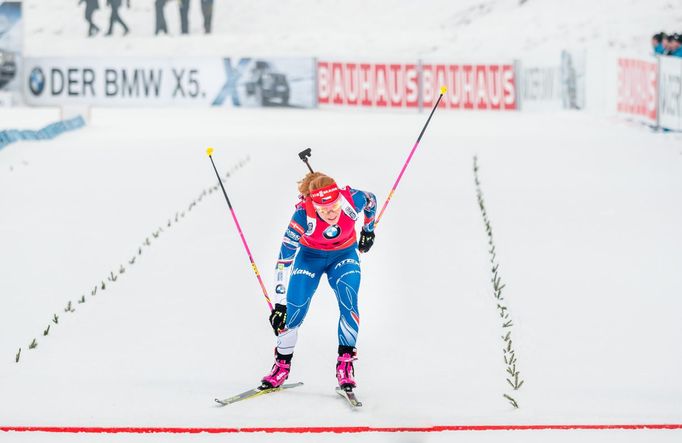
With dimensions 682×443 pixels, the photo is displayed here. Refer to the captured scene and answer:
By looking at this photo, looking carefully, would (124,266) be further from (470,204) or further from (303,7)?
(303,7)

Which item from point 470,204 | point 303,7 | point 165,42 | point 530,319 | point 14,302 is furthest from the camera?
point 303,7

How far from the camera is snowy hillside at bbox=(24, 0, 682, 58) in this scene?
41.1m

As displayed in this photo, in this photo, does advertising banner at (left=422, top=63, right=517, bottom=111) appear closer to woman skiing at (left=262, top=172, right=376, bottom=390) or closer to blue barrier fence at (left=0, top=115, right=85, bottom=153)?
blue barrier fence at (left=0, top=115, right=85, bottom=153)

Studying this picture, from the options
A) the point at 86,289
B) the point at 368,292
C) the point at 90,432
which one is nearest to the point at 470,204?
the point at 368,292

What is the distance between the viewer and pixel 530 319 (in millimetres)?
12000

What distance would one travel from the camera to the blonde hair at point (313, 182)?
360 inches

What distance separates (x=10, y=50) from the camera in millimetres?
33406

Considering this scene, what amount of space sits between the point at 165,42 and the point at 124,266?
120ft

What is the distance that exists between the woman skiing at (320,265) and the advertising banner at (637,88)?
15.4m

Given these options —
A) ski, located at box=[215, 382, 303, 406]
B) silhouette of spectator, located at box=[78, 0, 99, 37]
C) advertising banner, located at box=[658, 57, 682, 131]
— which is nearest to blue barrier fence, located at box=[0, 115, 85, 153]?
advertising banner, located at box=[658, 57, 682, 131]

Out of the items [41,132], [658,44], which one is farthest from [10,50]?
[658,44]

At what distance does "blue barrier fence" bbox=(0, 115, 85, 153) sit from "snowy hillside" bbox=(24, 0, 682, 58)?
1454 cm

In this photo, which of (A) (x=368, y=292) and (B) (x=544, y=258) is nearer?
(A) (x=368, y=292)

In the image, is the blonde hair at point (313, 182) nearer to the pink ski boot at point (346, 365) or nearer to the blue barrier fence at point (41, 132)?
the pink ski boot at point (346, 365)
